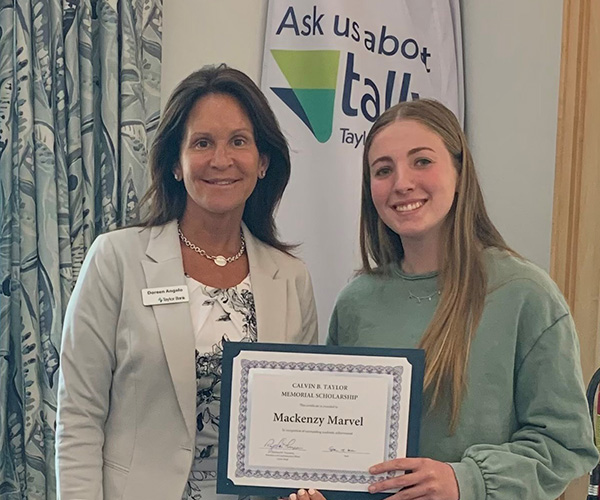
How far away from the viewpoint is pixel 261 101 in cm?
178

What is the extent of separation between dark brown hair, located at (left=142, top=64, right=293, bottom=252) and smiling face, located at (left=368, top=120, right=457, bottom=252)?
302mm

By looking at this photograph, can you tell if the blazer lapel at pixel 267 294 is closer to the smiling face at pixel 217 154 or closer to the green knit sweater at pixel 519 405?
the smiling face at pixel 217 154

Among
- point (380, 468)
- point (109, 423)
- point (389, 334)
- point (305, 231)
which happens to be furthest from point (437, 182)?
point (305, 231)

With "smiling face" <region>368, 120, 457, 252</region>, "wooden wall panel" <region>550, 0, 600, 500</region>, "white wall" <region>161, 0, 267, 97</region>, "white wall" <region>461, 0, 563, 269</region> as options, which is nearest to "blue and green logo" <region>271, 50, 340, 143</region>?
"white wall" <region>161, 0, 267, 97</region>

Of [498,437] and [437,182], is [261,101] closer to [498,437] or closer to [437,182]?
[437,182]

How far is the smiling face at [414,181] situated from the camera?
159 cm

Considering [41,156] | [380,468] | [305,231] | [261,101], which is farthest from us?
[305,231]

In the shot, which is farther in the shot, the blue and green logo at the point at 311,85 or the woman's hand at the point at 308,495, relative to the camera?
the blue and green logo at the point at 311,85

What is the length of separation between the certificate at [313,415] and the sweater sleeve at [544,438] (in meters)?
0.14

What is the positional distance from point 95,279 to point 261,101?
54 cm

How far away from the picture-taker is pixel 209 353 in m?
1.67

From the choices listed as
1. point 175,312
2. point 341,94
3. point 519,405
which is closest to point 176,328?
point 175,312

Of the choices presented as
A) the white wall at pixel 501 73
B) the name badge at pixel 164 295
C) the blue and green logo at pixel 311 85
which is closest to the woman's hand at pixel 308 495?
the name badge at pixel 164 295

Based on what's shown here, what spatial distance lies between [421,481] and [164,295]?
0.64 metres
